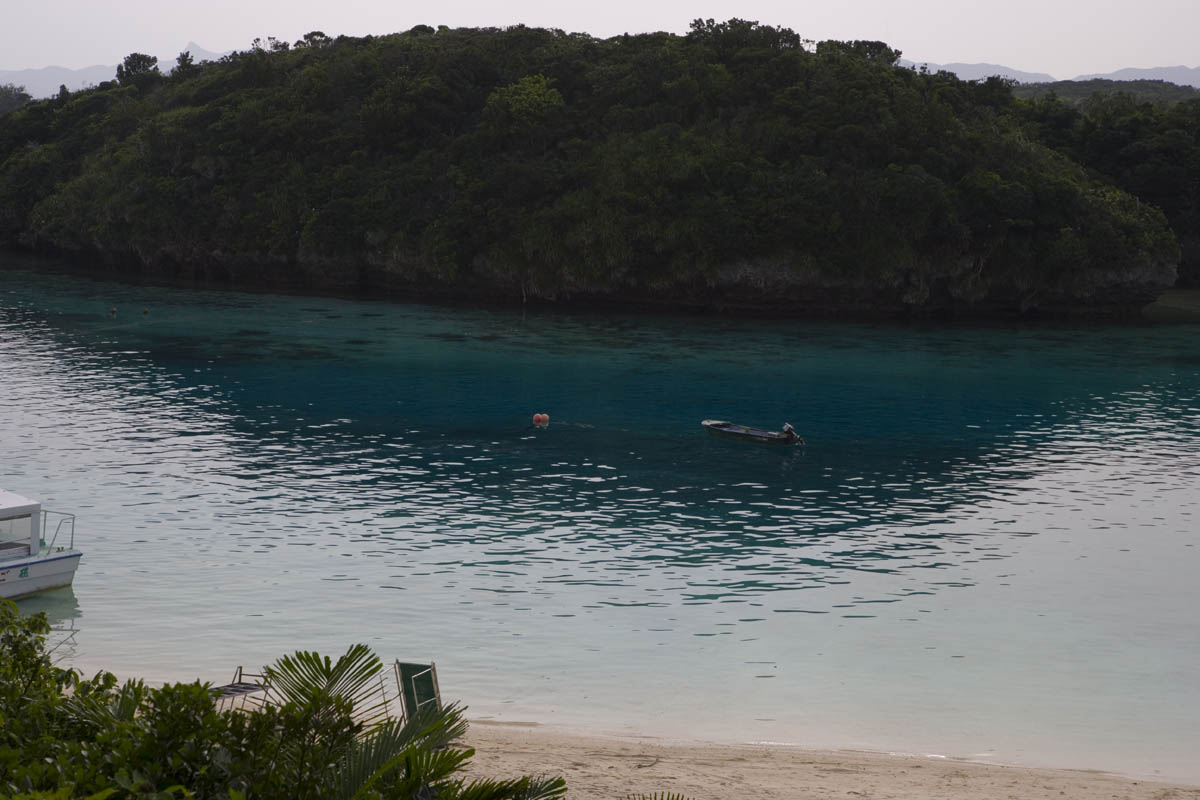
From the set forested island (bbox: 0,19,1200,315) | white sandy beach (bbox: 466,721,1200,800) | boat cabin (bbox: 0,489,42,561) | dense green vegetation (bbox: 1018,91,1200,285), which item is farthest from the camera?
dense green vegetation (bbox: 1018,91,1200,285)

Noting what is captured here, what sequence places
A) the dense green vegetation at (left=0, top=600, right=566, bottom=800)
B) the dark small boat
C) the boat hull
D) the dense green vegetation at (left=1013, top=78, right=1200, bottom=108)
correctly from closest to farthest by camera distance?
the dense green vegetation at (left=0, top=600, right=566, bottom=800) < the boat hull < the dark small boat < the dense green vegetation at (left=1013, top=78, right=1200, bottom=108)

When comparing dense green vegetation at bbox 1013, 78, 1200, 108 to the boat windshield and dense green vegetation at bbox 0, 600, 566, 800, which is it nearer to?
the boat windshield

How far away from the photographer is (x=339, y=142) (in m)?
99.3

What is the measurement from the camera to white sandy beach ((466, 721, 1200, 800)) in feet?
49.1

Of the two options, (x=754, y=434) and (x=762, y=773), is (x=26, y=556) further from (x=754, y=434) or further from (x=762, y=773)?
(x=754, y=434)

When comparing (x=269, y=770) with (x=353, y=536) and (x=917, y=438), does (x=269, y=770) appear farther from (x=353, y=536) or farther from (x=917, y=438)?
(x=917, y=438)

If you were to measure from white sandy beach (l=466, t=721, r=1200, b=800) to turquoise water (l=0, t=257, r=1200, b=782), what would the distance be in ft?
3.22

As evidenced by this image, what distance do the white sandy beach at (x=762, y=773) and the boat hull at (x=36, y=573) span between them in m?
11.5

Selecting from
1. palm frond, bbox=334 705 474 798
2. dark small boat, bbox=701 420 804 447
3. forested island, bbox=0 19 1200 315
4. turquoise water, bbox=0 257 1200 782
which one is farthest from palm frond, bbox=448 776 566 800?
forested island, bbox=0 19 1200 315

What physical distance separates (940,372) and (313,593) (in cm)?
4351

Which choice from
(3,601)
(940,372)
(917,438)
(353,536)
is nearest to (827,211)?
(940,372)

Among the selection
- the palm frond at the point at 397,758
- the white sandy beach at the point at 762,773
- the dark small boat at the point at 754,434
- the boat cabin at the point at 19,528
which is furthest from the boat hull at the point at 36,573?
the dark small boat at the point at 754,434

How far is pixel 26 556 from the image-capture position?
23797mm

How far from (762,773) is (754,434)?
26.3 meters
